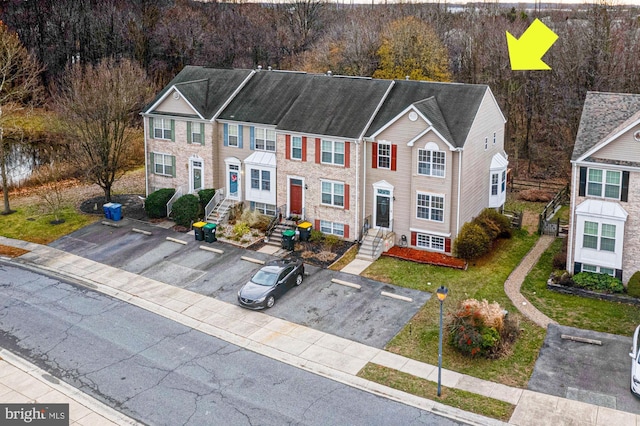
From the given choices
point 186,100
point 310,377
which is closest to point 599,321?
point 310,377

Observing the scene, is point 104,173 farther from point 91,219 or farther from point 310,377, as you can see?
point 310,377

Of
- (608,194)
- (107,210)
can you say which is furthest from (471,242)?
(107,210)

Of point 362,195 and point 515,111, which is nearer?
point 362,195

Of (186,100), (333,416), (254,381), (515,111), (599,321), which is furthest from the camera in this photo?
(515,111)

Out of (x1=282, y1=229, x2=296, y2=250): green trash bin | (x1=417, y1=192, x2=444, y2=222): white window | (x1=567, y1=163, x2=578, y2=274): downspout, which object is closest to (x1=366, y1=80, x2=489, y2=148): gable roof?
(x1=417, y1=192, x2=444, y2=222): white window

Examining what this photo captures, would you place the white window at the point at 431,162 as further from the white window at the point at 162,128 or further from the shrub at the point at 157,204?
the white window at the point at 162,128

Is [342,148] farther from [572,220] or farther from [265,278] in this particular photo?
[572,220]

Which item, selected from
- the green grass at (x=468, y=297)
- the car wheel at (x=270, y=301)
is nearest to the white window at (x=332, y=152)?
the green grass at (x=468, y=297)
